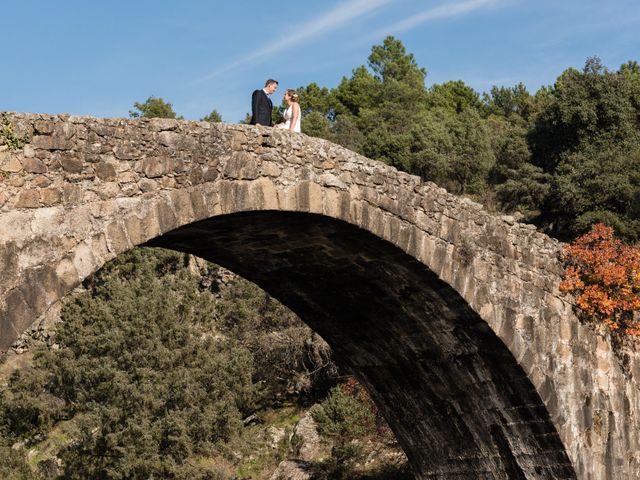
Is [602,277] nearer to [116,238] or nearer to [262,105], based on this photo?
[262,105]

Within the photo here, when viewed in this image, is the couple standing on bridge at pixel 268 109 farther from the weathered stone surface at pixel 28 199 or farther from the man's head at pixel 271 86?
the weathered stone surface at pixel 28 199

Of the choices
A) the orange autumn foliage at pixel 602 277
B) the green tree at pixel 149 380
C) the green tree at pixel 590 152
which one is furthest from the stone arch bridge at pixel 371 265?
the green tree at pixel 590 152

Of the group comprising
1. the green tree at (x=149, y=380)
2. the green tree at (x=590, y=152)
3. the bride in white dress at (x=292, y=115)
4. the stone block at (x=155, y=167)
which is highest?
the green tree at (x=590, y=152)

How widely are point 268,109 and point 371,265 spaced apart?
8.25 feet

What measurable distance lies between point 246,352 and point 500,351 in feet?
50.5

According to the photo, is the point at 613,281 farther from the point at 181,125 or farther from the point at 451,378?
the point at 181,125

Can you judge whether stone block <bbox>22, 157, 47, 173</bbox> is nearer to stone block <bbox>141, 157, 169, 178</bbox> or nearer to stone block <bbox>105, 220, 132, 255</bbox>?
stone block <bbox>105, 220, 132, 255</bbox>

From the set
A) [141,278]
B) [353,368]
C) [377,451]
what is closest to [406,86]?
[141,278]

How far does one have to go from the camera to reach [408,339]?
14109mm

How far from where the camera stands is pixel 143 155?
9227mm

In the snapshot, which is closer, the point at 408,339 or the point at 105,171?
the point at 105,171

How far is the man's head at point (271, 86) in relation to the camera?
36.8 feet

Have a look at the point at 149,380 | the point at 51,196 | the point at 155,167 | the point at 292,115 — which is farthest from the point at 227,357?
the point at 51,196

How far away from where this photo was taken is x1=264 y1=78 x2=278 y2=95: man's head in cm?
1123
